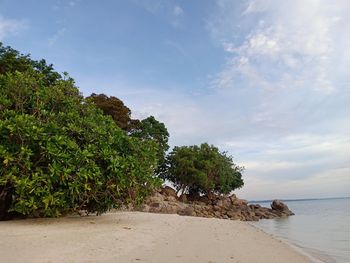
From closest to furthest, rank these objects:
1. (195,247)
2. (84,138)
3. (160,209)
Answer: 1. (195,247)
2. (84,138)
3. (160,209)

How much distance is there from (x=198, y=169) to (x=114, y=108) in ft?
47.4

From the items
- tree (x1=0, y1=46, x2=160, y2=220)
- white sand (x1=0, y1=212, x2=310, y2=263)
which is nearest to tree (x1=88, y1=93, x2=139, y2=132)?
tree (x1=0, y1=46, x2=160, y2=220)

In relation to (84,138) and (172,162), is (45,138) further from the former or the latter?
(172,162)

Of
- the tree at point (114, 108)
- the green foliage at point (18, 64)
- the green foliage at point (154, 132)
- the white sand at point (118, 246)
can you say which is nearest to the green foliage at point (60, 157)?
the white sand at point (118, 246)

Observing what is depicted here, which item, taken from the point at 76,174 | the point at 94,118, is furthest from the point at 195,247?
the point at 94,118

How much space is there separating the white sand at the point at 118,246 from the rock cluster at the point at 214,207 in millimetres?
14981

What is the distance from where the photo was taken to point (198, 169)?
1670 inches

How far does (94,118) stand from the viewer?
12797mm

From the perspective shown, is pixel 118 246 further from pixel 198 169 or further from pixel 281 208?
pixel 281 208

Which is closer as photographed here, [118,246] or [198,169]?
[118,246]

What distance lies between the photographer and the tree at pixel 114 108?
3225cm

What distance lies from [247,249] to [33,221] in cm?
622

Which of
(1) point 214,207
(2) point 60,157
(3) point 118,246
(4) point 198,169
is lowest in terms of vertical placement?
(3) point 118,246

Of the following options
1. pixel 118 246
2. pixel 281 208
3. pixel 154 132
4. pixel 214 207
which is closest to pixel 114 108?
pixel 154 132
